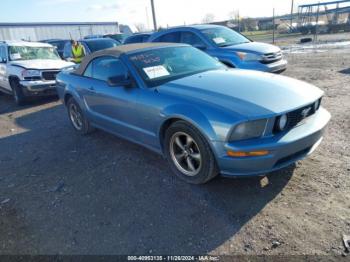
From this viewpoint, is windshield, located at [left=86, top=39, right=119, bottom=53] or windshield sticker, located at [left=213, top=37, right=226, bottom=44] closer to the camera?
windshield sticker, located at [left=213, top=37, right=226, bottom=44]

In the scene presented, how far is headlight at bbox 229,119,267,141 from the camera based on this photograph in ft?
9.62

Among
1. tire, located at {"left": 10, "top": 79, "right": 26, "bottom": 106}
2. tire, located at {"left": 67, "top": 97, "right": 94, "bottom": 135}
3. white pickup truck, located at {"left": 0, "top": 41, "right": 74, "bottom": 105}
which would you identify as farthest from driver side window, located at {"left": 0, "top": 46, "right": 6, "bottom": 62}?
tire, located at {"left": 67, "top": 97, "right": 94, "bottom": 135}

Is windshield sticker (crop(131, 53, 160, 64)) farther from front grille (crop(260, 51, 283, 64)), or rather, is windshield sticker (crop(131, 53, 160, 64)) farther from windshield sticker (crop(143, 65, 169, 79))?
front grille (crop(260, 51, 283, 64))

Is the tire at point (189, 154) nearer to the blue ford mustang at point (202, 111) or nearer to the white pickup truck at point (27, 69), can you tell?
the blue ford mustang at point (202, 111)

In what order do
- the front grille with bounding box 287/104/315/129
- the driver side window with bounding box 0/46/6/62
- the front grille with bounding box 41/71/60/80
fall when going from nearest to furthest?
the front grille with bounding box 287/104/315/129 < the front grille with bounding box 41/71/60/80 < the driver side window with bounding box 0/46/6/62

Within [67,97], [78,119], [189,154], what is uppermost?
[67,97]

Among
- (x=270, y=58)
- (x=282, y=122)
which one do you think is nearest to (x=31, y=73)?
(x=270, y=58)

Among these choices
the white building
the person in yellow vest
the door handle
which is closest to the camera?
the door handle

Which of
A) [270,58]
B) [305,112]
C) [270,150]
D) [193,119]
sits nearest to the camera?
[270,150]

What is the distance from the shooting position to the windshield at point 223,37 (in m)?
8.23

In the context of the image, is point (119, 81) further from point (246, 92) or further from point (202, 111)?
point (246, 92)

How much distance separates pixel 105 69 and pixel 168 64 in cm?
110

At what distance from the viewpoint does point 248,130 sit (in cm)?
296

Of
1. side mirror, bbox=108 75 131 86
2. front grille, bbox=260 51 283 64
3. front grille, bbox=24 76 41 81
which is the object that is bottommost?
front grille, bbox=24 76 41 81
